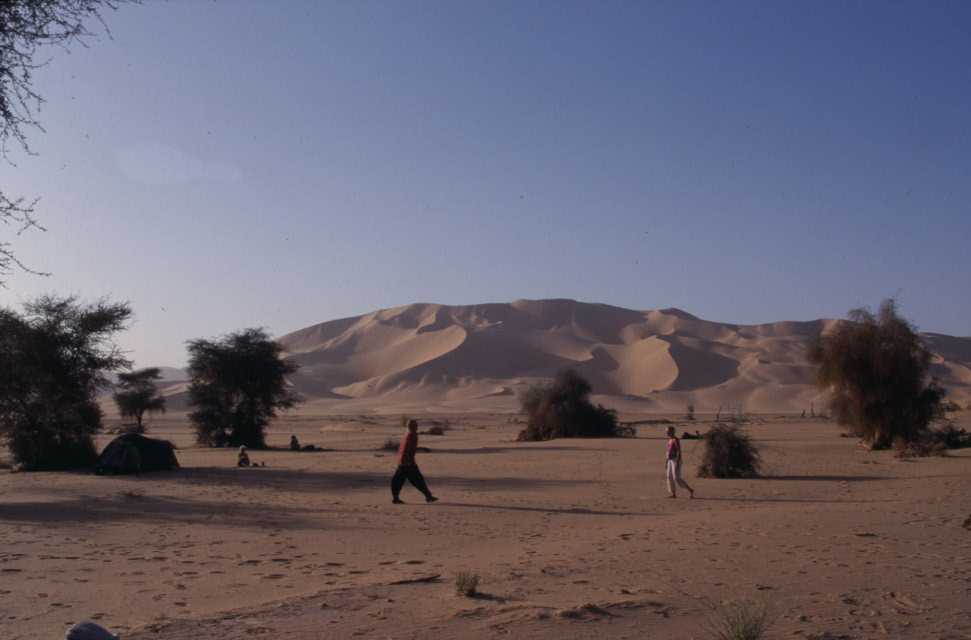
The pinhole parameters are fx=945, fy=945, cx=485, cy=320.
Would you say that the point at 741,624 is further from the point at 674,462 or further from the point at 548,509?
the point at 674,462

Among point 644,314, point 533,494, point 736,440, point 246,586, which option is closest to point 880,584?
point 246,586

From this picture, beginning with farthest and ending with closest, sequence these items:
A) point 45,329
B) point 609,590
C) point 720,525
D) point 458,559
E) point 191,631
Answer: point 45,329 < point 720,525 < point 458,559 < point 609,590 < point 191,631

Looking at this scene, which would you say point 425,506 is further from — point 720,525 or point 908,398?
point 908,398

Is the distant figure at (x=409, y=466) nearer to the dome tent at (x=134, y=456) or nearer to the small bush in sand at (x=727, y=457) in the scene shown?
the dome tent at (x=134, y=456)

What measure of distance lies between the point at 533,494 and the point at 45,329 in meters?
15.1

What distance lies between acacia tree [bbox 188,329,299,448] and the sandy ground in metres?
18.7

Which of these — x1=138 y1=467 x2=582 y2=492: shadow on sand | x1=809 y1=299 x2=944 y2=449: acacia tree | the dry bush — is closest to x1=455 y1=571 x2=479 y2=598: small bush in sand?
x1=138 y1=467 x2=582 y2=492: shadow on sand

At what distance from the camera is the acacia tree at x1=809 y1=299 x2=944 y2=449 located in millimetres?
35875

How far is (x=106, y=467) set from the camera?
24891 mm


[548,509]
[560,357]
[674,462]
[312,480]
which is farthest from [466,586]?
[560,357]

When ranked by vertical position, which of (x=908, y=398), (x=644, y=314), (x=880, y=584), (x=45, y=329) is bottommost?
(x=880, y=584)

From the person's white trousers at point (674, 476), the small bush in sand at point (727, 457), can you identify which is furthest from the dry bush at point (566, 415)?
the person's white trousers at point (674, 476)

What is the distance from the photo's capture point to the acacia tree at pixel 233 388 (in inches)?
1704

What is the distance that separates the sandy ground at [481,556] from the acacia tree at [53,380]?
10.0 ft
